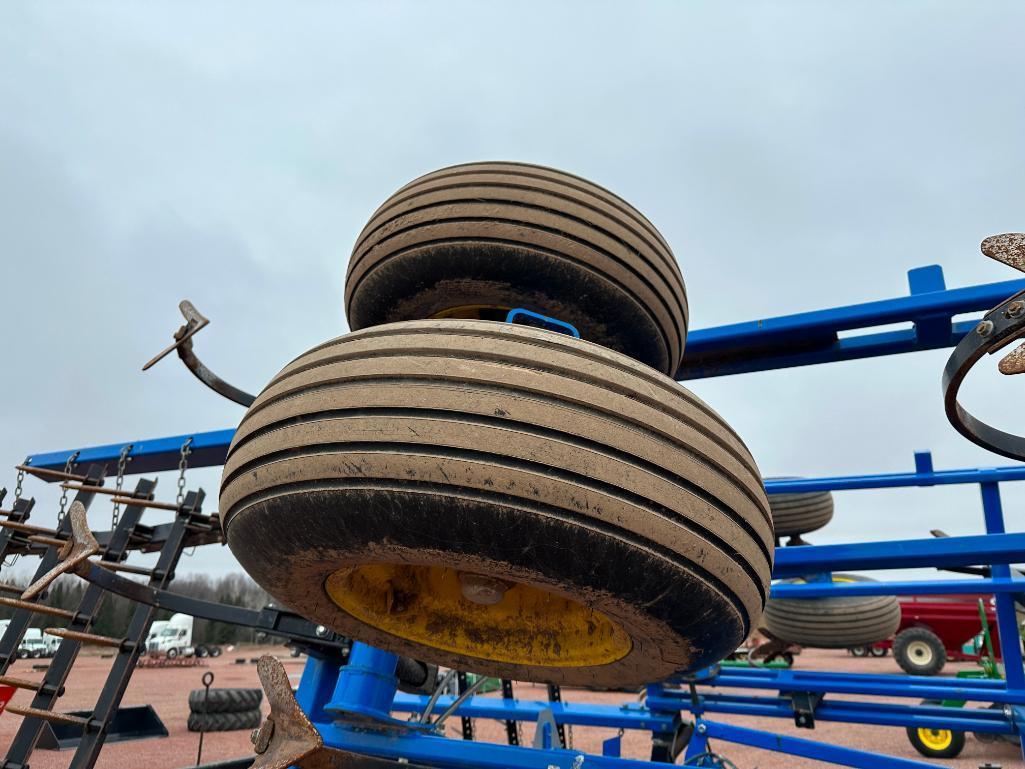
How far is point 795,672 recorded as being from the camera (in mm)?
4508

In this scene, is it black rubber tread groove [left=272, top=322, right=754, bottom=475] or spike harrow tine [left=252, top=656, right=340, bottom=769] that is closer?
black rubber tread groove [left=272, top=322, right=754, bottom=475]

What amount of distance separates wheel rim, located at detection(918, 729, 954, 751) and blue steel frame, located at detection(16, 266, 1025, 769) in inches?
133

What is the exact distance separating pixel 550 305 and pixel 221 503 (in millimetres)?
1133

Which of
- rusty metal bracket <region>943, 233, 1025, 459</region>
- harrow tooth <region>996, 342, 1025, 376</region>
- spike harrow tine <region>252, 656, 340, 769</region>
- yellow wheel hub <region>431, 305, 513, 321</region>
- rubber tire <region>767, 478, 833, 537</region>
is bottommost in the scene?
spike harrow tine <region>252, 656, 340, 769</region>

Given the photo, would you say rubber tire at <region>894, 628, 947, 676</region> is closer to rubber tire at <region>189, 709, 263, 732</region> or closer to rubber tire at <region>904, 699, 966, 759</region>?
rubber tire at <region>904, 699, 966, 759</region>

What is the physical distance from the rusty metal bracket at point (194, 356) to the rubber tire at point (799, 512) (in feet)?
16.2

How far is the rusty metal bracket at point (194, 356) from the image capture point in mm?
2949

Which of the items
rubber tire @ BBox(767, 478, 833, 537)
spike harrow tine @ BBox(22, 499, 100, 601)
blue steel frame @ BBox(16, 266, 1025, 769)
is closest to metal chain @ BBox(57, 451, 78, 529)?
blue steel frame @ BBox(16, 266, 1025, 769)

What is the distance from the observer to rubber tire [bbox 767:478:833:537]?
6.47m

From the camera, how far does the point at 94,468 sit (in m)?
4.75

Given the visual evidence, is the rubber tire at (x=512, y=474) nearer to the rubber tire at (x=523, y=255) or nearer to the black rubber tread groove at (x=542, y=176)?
the rubber tire at (x=523, y=255)

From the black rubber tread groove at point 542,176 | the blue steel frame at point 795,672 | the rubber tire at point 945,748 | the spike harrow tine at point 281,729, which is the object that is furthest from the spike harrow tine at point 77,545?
the rubber tire at point 945,748

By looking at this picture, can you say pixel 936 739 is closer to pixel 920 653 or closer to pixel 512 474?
pixel 920 653

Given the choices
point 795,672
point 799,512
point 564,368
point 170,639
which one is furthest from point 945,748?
point 170,639
